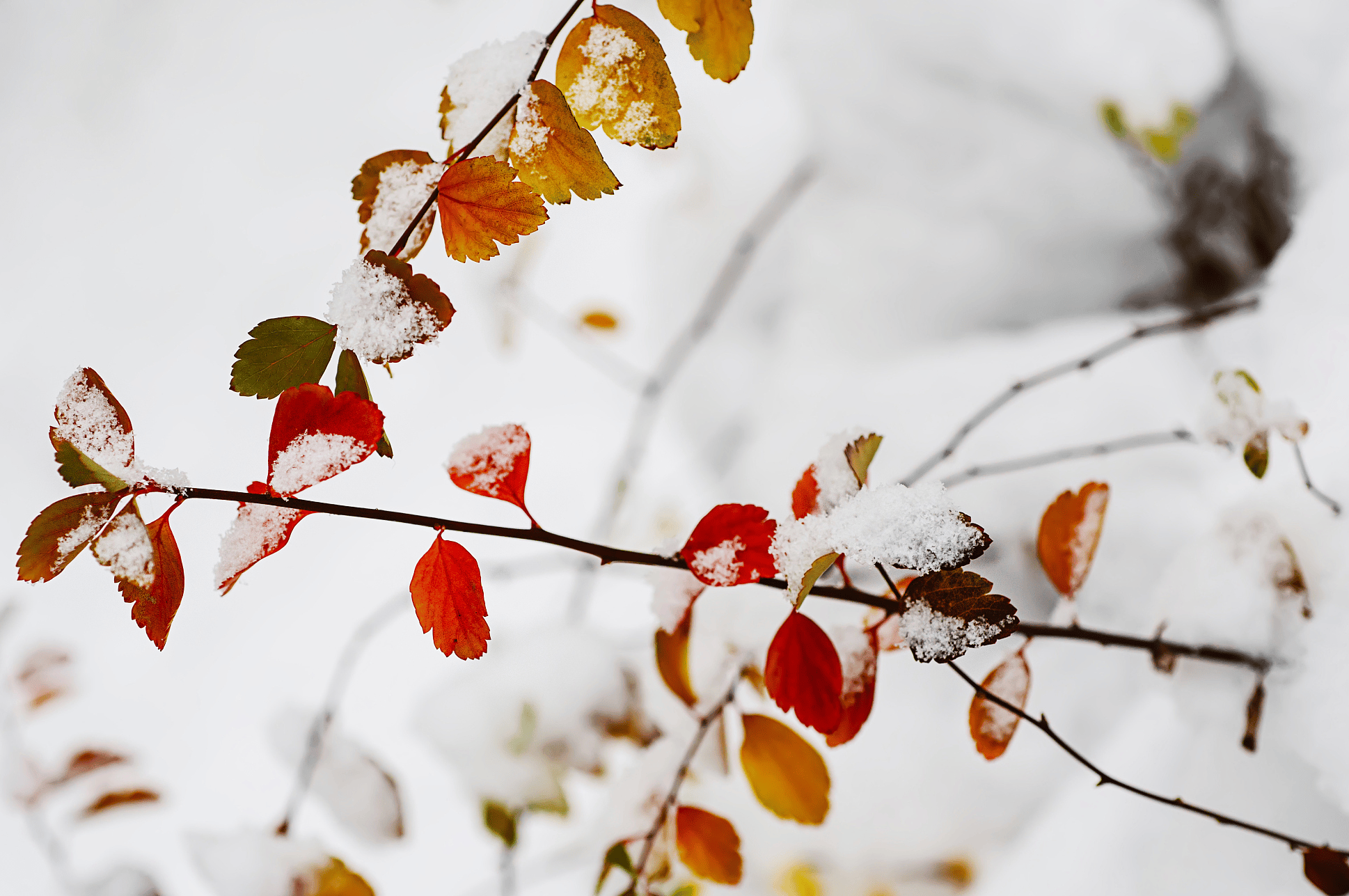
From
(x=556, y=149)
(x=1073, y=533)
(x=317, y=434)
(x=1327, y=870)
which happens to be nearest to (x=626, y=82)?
(x=556, y=149)

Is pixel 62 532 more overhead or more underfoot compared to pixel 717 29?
more underfoot

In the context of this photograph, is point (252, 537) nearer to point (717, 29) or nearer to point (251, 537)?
point (251, 537)

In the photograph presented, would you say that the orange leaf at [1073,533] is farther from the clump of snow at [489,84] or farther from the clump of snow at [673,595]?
the clump of snow at [489,84]

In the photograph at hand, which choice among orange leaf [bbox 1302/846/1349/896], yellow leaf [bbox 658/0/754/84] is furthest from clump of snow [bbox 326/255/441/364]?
orange leaf [bbox 1302/846/1349/896]

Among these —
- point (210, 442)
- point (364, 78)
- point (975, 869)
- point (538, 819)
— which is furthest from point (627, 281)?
point (975, 869)

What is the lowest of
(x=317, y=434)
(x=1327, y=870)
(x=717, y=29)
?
(x=1327, y=870)

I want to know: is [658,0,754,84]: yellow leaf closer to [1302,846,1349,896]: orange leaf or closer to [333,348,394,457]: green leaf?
[333,348,394,457]: green leaf

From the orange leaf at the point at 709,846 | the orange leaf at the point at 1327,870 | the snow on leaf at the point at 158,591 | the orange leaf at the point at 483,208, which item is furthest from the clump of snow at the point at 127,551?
the orange leaf at the point at 1327,870
